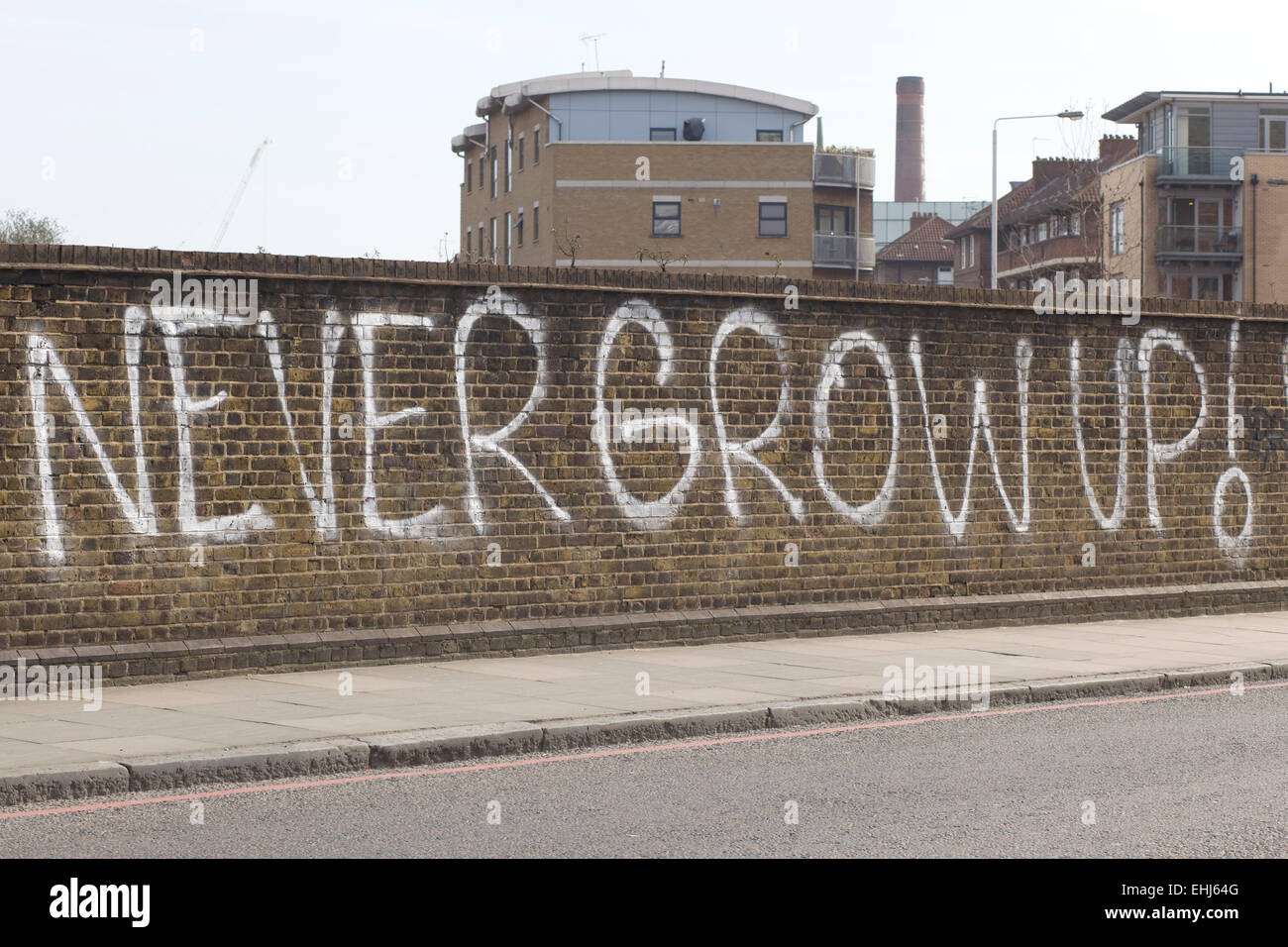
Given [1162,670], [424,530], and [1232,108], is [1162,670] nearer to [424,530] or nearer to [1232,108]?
[424,530]

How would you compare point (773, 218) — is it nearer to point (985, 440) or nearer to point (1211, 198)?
point (1211, 198)

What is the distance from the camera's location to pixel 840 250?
230 ft

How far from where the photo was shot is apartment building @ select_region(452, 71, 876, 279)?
211ft

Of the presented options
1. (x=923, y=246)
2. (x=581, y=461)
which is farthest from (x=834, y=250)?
(x=581, y=461)

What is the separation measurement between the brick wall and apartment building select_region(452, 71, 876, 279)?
46.9 metres

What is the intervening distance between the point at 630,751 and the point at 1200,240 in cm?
6121

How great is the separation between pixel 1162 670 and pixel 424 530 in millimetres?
5599

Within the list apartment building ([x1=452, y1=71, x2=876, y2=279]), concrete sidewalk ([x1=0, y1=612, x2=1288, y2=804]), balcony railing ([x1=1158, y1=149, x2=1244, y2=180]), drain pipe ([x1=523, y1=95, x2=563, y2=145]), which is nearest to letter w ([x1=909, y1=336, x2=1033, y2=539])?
concrete sidewalk ([x1=0, y1=612, x2=1288, y2=804])

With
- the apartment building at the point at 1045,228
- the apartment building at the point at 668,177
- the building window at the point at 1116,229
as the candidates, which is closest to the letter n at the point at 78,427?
the apartment building at the point at 668,177

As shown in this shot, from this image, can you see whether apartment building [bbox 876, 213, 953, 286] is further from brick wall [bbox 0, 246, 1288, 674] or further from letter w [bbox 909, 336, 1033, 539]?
letter w [bbox 909, 336, 1033, 539]

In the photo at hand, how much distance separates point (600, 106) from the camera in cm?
6606

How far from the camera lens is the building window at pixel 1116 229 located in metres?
68.4

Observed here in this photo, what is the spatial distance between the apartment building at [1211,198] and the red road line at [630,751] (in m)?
56.4
